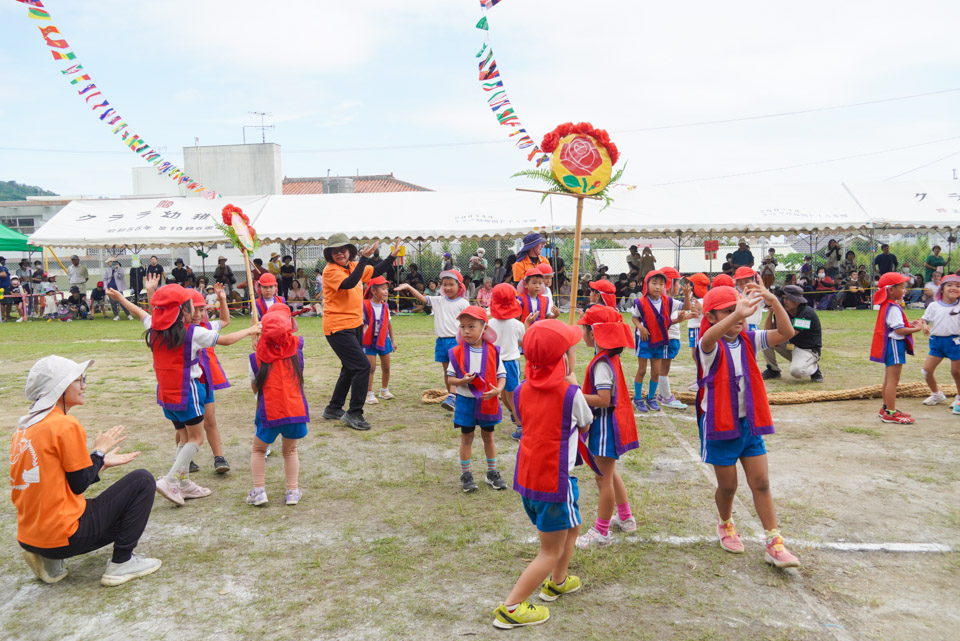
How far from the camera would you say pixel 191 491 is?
517 cm

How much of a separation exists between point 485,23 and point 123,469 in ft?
26.3

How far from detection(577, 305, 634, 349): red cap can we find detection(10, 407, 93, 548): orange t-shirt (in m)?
2.96

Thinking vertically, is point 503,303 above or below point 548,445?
above

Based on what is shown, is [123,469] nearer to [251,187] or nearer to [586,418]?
[586,418]

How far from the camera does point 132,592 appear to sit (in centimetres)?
377

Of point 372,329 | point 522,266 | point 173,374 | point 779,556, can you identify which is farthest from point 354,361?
point 779,556

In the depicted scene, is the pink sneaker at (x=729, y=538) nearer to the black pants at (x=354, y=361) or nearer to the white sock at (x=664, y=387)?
the white sock at (x=664, y=387)

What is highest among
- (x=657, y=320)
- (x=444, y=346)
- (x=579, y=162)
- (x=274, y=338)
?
(x=579, y=162)

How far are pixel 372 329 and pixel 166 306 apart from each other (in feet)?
11.2

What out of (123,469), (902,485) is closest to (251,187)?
(123,469)

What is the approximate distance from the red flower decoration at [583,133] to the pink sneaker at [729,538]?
9.27 feet

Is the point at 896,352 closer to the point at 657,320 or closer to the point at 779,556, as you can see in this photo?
the point at 657,320

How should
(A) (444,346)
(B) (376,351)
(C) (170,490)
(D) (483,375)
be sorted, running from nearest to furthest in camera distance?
(C) (170,490) < (D) (483,375) < (A) (444,346) < (B) (376,351)

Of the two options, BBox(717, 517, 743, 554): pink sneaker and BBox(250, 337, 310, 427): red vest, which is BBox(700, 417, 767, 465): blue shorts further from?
BBox(250, 337, 310, 427): red vest
